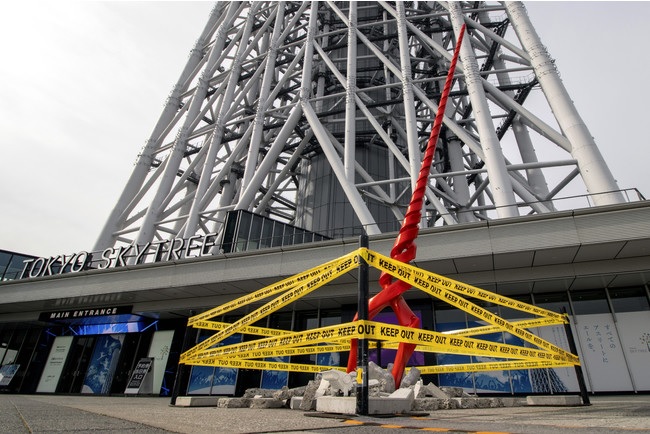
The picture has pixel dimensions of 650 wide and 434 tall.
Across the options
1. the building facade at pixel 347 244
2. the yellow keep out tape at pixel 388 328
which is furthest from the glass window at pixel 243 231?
the yellow keep out tape at pixel 388 328

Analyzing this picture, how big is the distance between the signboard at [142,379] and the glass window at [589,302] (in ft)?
70.1

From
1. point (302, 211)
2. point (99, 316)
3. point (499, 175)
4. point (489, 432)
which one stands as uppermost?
point (302, 211)

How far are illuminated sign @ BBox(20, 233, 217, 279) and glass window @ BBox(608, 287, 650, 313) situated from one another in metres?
18.6

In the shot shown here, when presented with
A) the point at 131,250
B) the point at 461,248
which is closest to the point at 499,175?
the point at 461,248

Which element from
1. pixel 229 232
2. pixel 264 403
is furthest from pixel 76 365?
pixel 264 403

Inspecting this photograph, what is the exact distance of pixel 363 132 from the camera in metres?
32.4

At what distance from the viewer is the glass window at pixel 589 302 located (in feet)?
52.0

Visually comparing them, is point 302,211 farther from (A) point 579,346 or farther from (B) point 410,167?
(A) point 579,346

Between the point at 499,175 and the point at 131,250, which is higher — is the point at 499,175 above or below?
above

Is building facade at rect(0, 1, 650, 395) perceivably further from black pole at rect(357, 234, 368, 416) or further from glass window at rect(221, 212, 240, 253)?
black pole at rect(357, 234, 368, 416)

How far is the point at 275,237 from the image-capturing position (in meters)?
21.9

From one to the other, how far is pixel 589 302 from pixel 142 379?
72.5ft

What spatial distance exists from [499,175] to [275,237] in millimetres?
12217

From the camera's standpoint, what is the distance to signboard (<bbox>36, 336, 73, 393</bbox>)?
80.0 ft
